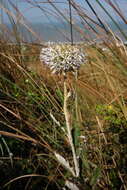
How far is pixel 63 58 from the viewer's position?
1.46 m

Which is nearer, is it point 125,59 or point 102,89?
point 125,59

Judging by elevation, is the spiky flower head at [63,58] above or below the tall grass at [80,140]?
above

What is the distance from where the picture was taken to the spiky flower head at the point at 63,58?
4.75 ft

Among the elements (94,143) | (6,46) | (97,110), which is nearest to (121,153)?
(94,143)

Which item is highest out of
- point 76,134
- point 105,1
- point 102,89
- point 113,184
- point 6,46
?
point 6,46

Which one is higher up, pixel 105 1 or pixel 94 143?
pixel 105 1

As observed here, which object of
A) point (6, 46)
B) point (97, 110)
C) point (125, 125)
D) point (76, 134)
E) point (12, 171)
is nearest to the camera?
point (76, 134)

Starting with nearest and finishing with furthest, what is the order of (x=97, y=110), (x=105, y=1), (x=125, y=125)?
(x=105, y=1) → (x=125, y=125) → (x=97, y=110)

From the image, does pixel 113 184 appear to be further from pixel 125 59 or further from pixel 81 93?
pixel 81 93

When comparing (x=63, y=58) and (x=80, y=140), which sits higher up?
(x=63, y=58)

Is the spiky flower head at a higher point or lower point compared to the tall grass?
higher

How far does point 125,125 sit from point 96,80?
530 millimetres

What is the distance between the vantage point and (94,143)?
152cm

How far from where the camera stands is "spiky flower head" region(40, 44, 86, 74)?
1.45 m
